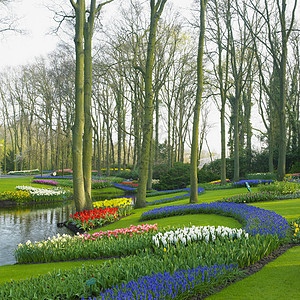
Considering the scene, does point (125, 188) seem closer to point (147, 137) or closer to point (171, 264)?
point (147, 137)

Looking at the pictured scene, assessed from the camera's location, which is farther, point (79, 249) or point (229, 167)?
point (229, 167)

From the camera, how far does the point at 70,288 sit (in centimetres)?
420

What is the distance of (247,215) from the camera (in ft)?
25.1

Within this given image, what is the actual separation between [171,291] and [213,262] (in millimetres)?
1149

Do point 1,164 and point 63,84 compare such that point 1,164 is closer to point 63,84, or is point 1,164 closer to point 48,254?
point 63,84

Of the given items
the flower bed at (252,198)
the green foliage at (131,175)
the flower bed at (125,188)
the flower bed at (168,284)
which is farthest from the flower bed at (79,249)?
the green foliage at (131,175)

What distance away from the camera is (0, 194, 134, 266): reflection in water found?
29.7 ft

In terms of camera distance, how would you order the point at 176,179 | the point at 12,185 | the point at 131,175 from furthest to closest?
1. the point at 131,175
2. the point at 176,179
3. the point at 12,185

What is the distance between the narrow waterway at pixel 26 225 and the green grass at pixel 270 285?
222 inches

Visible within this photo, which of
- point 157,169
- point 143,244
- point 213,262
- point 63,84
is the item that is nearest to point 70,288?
point 213,262

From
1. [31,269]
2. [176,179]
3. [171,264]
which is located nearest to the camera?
[171,264]

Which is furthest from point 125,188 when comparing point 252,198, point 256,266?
point 256,266

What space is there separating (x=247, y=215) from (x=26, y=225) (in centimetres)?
865

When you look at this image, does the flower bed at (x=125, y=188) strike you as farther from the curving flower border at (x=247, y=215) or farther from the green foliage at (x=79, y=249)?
the green foliage at (x=79, y=249)
